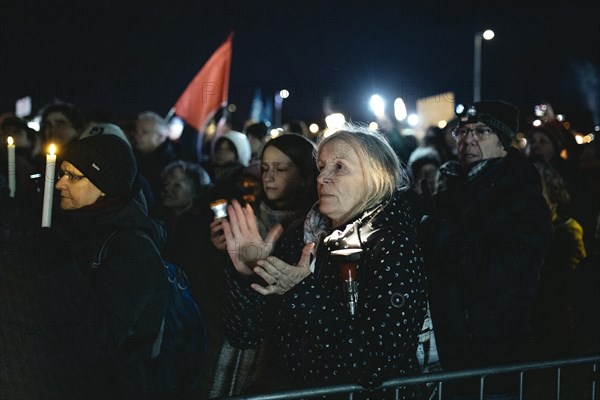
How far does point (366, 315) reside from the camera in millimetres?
2775

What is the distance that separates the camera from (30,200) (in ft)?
14.7

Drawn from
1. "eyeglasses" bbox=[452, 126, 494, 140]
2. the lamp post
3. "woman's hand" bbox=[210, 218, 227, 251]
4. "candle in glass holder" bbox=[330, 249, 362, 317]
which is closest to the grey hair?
"candle in glass holder" bbox=[330, 249, 362, 317]

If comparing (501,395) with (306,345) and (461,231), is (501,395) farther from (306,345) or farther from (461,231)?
(306,345)

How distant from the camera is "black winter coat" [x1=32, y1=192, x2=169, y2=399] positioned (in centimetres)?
292

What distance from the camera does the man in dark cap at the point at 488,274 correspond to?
3.79m

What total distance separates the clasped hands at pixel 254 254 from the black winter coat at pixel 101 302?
364 mm

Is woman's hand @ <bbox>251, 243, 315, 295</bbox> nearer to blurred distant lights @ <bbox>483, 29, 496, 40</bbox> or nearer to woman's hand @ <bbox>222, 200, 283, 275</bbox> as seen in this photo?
woman's hand @ <bbox>222, 200, 283, 275</bbox>

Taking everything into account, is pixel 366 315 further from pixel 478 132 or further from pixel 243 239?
pixel 478 132

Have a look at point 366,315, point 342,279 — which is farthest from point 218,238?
point 366,315

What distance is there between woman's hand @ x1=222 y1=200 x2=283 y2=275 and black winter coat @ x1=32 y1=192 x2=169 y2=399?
35cm

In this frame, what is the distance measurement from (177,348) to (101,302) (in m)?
0.51

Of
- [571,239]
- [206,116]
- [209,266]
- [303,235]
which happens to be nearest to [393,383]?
[303,235]

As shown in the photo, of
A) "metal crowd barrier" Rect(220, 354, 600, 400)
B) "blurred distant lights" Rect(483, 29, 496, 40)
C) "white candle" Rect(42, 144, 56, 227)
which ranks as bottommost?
"metal crowd barrier" Rect(220, 354, 600, 400)

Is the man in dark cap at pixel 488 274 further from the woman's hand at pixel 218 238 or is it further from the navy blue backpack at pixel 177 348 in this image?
the navy blue backpack at pixel 177 348
